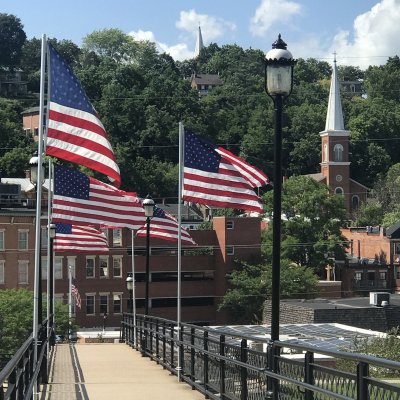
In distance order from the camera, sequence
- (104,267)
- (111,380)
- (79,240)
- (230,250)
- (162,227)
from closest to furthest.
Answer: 1. (111,380)
2. (79,240)
3. (162,227)
4. (104,267)
5. (230,250)

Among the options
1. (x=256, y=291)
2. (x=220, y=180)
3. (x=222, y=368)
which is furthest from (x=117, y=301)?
(x=222, y=368)

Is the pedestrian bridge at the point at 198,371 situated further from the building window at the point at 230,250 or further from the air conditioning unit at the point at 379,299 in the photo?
the building window at the point at 230,250

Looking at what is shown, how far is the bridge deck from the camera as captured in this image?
16578 millimetres

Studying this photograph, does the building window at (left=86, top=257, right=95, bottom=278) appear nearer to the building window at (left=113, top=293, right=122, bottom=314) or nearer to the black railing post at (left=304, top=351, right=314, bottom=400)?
the building window at (left=113, top=293, right=122, bottom=314)

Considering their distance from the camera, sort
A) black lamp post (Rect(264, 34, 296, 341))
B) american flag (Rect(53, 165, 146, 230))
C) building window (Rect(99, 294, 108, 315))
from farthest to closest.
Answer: building window (Rect(99, 294, 108, 315)), american flag (Rect(53, 165, 146, 230)), black lamp post (Rect(264, 34, 296, 341))

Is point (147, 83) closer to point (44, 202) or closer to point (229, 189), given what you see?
Answer: point (44, 202)

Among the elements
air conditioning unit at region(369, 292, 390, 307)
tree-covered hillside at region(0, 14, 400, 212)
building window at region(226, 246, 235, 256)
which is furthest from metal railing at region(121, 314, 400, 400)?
tree-covered hillside at region(0, 14, 400, 212)

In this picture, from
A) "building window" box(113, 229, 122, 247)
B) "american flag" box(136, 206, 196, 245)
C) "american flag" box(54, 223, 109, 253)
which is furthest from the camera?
"building window" box(113, 229, 122, 247)

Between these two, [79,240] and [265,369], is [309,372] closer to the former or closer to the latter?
[265,369]

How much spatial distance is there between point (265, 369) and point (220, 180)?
8.87 meters

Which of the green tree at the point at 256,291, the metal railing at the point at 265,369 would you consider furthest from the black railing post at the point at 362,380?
the green tree at the point at 256,291

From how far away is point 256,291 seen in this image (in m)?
85.3

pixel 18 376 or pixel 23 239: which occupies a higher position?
pixel 23 239

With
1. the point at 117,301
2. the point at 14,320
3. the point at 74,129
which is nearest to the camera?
the point at 74,129
